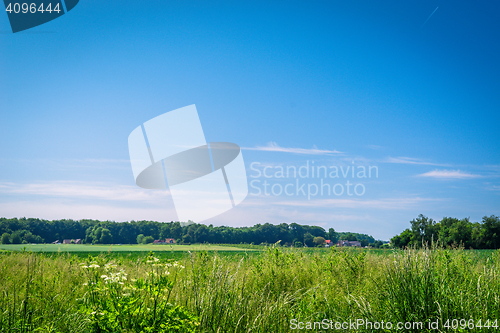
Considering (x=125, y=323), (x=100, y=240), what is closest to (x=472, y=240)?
(x=125, y=323)

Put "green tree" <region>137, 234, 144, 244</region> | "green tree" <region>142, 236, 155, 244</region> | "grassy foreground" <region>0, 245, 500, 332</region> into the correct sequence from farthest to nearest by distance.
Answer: "green tree" <region>137, 234, 144, 244</region> < "green tree" <region>142, 236, 155, 244</region> < "grassy foreground" <region>0, 245, 500, 332</region>

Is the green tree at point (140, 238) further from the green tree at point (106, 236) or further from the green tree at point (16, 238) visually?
the green tree at point (16, 238)

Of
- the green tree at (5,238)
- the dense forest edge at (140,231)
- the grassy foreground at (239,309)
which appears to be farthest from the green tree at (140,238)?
the grassy foreground at (239,309)

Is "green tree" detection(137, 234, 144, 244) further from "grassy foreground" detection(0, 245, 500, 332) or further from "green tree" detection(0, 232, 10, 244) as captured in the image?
"grassy foreground" detection(0, 245, 500, 332)

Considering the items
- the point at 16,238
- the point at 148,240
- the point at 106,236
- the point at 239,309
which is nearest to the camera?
the point at 239,309

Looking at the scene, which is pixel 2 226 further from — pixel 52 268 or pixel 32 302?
pixel 32 302

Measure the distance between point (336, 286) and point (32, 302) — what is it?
6443 mm

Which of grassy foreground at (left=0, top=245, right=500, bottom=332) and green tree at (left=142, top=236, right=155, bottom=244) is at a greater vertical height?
grassy foreground at (left=0, top=245, right=500, bottom=332)

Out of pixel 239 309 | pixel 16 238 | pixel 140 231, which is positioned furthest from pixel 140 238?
pixel 239 309

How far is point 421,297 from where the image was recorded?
4340mm

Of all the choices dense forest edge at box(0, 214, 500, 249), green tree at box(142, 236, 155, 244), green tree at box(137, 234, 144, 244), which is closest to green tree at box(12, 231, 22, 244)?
dense forest edge at box(0, 214, 500, 249)

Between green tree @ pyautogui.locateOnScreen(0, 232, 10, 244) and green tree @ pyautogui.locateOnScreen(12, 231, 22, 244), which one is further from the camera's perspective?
green tree @ pyautogui.locateOnScreen(12, 231, 22, 244)

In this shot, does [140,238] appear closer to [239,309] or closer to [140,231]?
[140,231]

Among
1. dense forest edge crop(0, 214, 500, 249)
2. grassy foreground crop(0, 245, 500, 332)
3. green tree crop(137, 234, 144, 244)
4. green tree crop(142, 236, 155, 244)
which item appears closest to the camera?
grassy foreground crop(0, 245, 500, 332)
